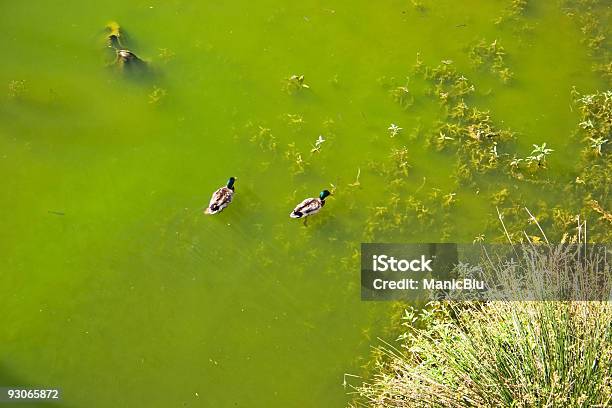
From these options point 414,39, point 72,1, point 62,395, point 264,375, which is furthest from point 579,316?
point 72,1

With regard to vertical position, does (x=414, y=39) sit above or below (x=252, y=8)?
below

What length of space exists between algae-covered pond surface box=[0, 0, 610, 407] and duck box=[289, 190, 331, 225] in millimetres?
206

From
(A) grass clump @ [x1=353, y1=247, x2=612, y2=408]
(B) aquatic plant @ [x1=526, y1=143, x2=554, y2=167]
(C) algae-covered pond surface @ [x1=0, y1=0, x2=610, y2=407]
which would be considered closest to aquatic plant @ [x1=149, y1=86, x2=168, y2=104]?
(C) algae-covered pond surface @ [x1=0, y1=0, x2=610, y2=407]

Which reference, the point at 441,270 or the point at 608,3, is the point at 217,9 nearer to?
the point at 441,270

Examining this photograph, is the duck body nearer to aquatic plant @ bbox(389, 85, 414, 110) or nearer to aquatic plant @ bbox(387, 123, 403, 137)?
aquatic plant @ bbox(387, 123, 403, 137)

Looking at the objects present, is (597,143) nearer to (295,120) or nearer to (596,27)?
(596,27)

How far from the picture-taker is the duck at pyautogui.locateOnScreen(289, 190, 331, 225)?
556 cm

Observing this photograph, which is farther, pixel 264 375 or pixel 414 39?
pixel 414 39

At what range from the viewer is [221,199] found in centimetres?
559

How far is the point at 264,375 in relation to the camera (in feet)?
17.6

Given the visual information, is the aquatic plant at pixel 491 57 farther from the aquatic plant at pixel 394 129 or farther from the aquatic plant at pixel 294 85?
the aquatic plant at pixel 294 85

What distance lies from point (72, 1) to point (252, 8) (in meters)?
1.94

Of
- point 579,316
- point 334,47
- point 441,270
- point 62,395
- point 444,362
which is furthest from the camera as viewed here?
point 334,47

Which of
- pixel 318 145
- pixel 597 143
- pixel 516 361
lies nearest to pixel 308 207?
pixel 318 145
